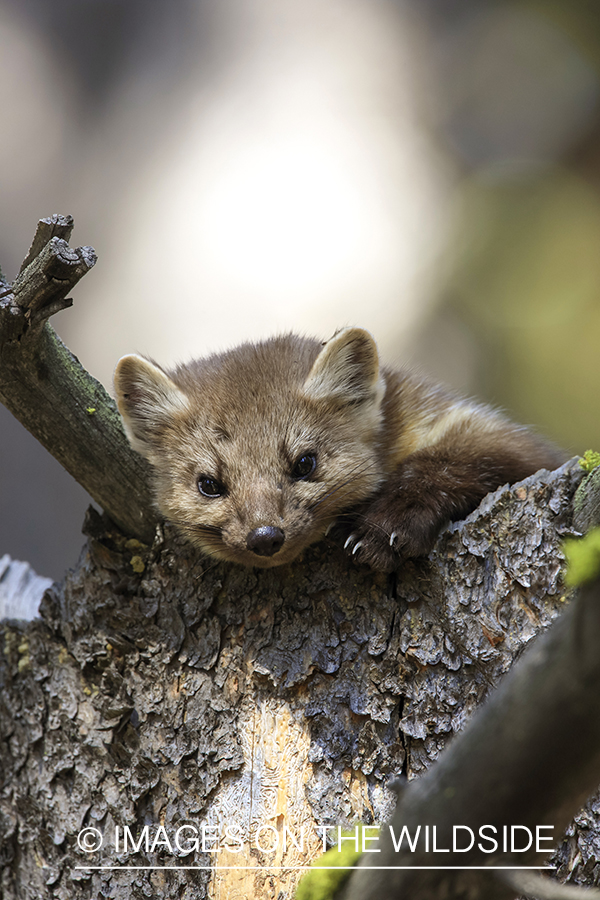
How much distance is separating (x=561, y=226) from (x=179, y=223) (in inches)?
159

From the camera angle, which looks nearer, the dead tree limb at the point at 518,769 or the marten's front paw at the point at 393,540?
the dead tree limb at the point at 518,769

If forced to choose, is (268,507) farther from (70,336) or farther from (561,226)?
(561,226)

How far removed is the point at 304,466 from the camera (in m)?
2.81

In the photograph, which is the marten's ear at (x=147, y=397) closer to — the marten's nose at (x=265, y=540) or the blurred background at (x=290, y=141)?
the marten's nose at (x=265, y=540)

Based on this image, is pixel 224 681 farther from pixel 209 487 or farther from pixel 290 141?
pixel 290 141

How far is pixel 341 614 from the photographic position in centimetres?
250

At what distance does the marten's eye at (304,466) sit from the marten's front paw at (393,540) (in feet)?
1.26

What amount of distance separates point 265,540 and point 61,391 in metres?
0.88

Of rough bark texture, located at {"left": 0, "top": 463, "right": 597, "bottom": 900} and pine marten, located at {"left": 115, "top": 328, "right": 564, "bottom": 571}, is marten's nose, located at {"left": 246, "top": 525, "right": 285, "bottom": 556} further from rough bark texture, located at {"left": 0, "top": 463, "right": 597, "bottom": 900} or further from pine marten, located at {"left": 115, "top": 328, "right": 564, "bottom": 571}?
rough bark texture, located at {"left": 0, "top": 463, "right": 597, "bottom": 900}

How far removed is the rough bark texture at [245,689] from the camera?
230cm
